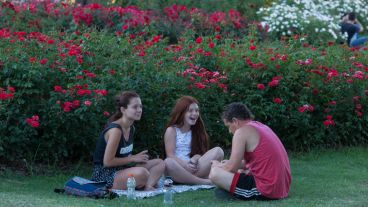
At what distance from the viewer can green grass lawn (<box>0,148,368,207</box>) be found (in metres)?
7.21

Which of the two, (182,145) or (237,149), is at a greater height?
(237,149)

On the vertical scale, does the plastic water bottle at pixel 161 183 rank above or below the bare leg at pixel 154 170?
below

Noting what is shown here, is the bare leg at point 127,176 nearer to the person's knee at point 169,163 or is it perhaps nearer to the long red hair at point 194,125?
the person's knee at point 169,163

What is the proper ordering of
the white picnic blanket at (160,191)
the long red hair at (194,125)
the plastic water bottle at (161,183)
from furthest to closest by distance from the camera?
1. the long red hair at (194,125)
2. the plastic water bottle at (161,183)
3. the white picnic blanket at (160,191)

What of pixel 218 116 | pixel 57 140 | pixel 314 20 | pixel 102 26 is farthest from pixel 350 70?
pixel 314 20

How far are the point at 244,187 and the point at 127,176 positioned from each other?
3.83 ft

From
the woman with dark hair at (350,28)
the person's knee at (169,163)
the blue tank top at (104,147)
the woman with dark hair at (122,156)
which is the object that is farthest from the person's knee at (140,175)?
the woman with dark hair at (350,28)

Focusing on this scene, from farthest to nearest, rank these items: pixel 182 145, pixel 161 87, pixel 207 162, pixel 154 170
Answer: pixel 161 87 < pixel 182 145 < pixel 207 162 < pixel 154 170

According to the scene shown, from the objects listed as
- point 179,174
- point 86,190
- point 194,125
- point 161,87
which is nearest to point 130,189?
point 86,190

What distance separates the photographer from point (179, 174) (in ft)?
27.2

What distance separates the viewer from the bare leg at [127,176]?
777 cm

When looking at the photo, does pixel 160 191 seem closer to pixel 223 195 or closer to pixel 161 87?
pixel 223 195

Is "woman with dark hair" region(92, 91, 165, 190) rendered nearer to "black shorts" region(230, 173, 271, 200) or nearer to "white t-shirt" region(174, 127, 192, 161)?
"white t-shirt" region(174, 127, 192, 161)

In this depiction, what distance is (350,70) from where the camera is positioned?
11031mm
